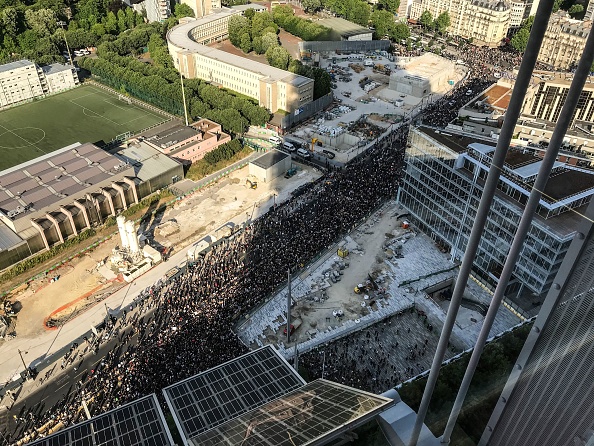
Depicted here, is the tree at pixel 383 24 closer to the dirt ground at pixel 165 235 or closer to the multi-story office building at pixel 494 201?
the dirt ground at pixel 165 235

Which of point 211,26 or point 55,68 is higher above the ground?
point 211,26

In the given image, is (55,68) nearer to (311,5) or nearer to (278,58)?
A: (278,58)

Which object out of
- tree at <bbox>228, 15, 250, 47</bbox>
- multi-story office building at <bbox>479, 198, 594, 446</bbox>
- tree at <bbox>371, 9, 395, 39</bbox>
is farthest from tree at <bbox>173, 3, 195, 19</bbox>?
multi-story office building at <bbox>479, 198, 594, 446</bbox>

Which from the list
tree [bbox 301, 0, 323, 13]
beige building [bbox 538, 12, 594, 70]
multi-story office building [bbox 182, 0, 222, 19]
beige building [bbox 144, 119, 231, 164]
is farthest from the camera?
tree [bbox 301, 0, 323, 13]

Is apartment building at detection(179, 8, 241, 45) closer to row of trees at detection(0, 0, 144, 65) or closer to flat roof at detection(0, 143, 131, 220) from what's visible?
row of trees at detection(0, 0, 144, 65)

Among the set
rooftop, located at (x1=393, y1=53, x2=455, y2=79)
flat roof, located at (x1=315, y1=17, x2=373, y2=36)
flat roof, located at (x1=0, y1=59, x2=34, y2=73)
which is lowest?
rooftop, located at (x1=393, y1=53, x2=455, y2=79)

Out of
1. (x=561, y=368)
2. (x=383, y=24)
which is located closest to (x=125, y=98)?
(x=383, y=24)

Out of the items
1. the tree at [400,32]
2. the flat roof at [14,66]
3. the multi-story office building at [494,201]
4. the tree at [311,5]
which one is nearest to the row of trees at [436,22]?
the tree at [400,32]
